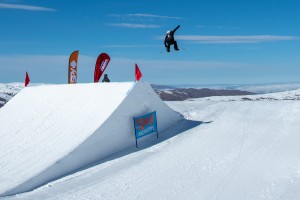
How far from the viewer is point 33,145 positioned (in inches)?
437

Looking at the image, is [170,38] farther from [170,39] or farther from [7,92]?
[7,92]

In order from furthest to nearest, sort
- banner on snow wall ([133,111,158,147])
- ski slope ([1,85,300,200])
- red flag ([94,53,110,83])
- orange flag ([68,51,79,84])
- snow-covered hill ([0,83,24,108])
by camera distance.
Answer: snow-covered hill ([0,83,24,108])
orange flag ([68,51,79,84])
red flag ([94,53,110,83])
banner on snow wall ([133,111,158,147])
ski slope ([1,85,300,200])

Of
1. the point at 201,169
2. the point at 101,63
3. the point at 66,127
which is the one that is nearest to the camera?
the point at 201,169

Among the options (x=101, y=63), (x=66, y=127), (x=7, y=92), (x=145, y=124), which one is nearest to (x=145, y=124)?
(x=145, y=124)

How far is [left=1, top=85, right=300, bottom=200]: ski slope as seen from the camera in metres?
7.83

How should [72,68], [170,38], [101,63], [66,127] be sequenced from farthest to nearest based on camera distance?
[72,68] < [101,63] < [170,38] < [66,127]

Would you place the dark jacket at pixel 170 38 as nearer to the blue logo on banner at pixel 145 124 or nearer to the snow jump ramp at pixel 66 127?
the snow jump ramp at pixel 66 127

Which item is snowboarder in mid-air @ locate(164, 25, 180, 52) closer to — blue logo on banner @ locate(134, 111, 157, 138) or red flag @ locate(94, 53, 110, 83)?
blue logo on banner @ locate(134, 111, 157, 138)

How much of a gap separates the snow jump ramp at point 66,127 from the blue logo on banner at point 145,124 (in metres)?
0.21

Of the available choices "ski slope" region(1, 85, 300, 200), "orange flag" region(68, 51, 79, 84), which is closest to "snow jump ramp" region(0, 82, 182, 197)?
"ski slope" region(1, 85, 300, 200)

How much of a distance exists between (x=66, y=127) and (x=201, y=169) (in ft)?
17.2

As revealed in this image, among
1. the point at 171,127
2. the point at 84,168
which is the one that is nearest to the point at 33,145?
the point at 84,168

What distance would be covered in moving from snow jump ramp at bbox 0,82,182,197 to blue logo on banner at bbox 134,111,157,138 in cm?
21

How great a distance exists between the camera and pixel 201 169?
9305 mm
